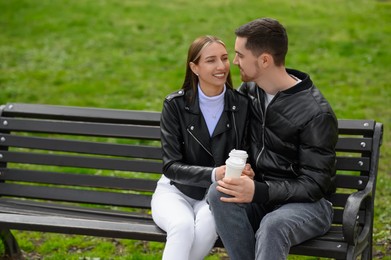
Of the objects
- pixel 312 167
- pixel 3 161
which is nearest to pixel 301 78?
pixel 312 167

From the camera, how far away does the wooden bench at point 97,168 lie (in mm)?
4684

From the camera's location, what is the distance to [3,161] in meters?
5.59

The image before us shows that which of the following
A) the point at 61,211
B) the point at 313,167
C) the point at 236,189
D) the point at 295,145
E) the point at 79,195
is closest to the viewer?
the point at 236,189

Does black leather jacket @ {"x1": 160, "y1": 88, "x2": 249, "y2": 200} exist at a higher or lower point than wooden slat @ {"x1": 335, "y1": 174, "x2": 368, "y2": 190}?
higher

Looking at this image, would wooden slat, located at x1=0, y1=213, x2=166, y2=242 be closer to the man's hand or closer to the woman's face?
the man's hand

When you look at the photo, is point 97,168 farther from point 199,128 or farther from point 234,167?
point 234,167

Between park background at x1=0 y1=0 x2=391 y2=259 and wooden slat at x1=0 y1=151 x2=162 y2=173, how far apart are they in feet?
2.41

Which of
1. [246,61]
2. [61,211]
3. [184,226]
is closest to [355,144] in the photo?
[246,61]

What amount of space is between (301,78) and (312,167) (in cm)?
61

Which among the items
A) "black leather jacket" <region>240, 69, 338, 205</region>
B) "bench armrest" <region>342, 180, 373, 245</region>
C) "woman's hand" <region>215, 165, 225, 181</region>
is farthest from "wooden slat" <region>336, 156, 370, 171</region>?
"woman's hand" <region>215, 165, 225, 181</region>

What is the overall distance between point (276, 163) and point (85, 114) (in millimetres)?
1631

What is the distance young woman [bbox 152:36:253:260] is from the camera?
4.57 m

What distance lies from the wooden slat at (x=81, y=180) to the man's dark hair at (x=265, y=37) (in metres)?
1.28

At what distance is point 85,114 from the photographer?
5.48 metres
